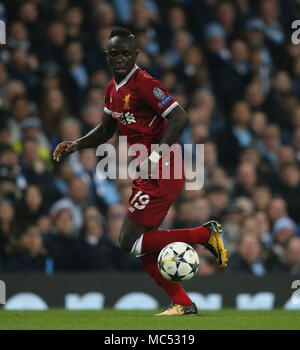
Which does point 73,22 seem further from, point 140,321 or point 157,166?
point 140,321

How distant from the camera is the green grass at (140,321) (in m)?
5.83

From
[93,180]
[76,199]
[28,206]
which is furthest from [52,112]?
[28,206]

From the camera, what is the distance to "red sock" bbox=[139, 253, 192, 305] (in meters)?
6.70

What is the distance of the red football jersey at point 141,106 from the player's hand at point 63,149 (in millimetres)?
448

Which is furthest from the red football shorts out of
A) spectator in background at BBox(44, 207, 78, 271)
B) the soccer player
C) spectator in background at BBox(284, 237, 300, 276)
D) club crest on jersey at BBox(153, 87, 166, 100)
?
spectator in background at BBox(284, 237, 300, 276)

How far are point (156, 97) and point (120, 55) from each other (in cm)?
42

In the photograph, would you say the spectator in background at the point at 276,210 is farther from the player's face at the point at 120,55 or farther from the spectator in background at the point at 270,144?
the player's face at the point at 120,55

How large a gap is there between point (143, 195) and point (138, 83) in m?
0.84

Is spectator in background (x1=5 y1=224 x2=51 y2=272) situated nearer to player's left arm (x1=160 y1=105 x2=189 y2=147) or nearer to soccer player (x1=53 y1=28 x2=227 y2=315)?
soccer player (x1=53 y1=28 x2=227 y2=315)

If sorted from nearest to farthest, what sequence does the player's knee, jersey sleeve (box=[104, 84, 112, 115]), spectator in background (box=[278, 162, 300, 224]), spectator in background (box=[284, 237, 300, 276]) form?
the player's knee, jersey sleeve (box=[104, 84, 112, 115]), spectator in background (box=[284, 237, 300, 276]), spectator in background (box=[278, 162, 300, 224])

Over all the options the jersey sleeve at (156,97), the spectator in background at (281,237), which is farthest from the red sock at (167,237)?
the spectator in background at (281,237)

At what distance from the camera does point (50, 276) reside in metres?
8.38
